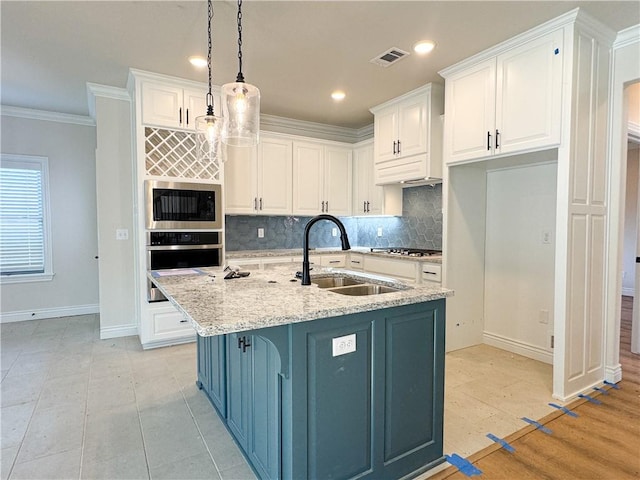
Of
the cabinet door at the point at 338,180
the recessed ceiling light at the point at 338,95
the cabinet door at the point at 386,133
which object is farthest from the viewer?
the cabinet door at the point at 338,180

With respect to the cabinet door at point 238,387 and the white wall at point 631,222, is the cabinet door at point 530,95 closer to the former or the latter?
the cabinet door at point 238,387

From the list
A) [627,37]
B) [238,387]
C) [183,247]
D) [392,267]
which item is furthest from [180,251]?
[627,37]

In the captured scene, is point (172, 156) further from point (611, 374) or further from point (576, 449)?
point (611, 374)

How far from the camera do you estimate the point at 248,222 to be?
4.76m

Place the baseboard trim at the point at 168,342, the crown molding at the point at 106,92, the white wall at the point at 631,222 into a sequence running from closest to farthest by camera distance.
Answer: the baseboard trim at the point at 168,342 < the crown molding at the point at 106,92 < the white wall at the point at 631,222

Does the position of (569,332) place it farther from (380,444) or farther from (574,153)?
(380,444)

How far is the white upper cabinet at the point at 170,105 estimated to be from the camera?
11.2 feet

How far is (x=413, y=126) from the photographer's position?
380 centimetres

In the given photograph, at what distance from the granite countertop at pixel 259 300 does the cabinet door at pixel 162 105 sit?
2.03m

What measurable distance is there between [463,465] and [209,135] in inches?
96.9

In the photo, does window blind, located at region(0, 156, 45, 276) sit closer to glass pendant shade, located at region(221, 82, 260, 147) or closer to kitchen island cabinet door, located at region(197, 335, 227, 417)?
kitchen island cabinet door, located at region(197, 335, 227, 417)

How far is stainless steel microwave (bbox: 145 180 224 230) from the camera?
3442mm

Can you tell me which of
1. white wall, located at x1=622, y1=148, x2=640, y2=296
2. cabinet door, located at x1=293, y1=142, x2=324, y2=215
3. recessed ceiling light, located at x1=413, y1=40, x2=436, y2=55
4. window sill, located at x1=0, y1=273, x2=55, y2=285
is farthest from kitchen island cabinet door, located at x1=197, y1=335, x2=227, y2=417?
white wall, located at x1=622, y1=148, x2=640, y2=296

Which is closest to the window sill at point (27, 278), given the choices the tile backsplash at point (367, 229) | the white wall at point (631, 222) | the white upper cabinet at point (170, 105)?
the tile backsplash at point (367, 229)
